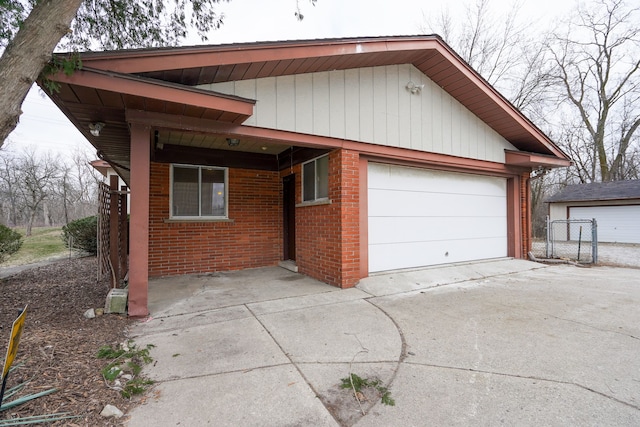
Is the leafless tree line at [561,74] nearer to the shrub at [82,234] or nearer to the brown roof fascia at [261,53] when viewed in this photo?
the brown roof fascia at [261,53]

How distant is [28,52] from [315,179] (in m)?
4.33

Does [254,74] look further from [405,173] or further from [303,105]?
[405,173]

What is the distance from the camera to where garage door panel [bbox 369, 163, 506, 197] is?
5.95 m

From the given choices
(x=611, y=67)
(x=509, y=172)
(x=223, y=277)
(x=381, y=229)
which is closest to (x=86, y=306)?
(x=223, y=277)

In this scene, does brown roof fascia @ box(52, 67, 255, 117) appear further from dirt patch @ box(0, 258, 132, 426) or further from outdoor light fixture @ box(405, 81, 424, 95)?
outdoor light fixture @ box(405, 81, 424, 95)

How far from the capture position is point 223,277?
6.20 metres

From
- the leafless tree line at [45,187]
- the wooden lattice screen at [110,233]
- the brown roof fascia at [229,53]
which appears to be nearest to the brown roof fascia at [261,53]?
the brown roof fascia at [229,53]

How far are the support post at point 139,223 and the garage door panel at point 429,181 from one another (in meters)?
3.83

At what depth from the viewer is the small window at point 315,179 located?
5.75 metres

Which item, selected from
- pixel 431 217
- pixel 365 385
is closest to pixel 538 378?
pixel 365 385

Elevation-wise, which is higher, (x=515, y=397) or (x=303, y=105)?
(x=303, y=105)

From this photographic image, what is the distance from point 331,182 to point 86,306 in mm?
4194

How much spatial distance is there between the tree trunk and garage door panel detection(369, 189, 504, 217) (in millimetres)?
4761

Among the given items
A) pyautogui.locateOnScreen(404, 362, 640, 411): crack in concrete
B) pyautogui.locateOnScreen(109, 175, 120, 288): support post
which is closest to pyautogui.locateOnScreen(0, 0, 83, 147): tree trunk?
pyautogui.locateOnScreen(109, 175, 120, 288): support post
